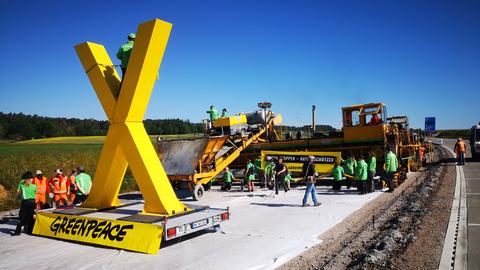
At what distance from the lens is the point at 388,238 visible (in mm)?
7367

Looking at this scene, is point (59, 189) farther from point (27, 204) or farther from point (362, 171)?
point (362, 171)

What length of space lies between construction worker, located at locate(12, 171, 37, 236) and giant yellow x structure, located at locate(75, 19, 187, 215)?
1798mm

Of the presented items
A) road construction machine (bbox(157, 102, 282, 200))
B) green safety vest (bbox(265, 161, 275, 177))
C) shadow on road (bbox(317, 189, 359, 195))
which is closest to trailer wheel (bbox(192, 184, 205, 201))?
road construction machine (bbox(157, 102, 282, 200))

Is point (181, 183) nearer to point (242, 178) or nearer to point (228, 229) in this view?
point (242, 178)

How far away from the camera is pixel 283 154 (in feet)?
56.2

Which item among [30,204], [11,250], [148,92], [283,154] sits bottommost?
[11,250]

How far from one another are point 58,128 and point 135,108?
6422 cm

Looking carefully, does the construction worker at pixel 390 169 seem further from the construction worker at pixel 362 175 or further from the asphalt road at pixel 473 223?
the asphalt road at pixel 473 223

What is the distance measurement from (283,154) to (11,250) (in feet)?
38.1

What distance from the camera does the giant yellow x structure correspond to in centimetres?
774

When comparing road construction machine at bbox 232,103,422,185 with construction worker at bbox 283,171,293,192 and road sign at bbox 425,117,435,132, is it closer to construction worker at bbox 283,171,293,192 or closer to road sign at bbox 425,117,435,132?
construction worker at bbox 283,171,293,192

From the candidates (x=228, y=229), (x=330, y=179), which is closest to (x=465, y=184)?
(x=330, y=179)

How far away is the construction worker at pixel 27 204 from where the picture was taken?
29.7 ft

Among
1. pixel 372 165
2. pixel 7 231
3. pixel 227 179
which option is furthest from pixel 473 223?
pixel 7 231
